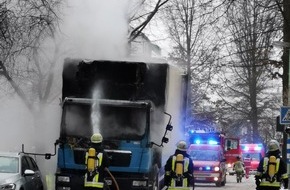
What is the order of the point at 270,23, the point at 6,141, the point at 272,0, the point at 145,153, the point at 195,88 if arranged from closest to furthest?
1. the point at 145,153
2. the point at 272,0
3. the point at 270,23
4. the point at 6,141
5. the point at 195,88

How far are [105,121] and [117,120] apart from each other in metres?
0.29

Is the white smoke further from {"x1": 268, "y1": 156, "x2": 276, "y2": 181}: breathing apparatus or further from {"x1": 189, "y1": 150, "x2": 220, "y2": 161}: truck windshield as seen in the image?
{"x1": 189, "y1": 150, "x2": 220, "y2": 161}: truck windshield

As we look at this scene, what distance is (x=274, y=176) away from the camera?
13.0 metres

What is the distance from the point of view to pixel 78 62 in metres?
15.6

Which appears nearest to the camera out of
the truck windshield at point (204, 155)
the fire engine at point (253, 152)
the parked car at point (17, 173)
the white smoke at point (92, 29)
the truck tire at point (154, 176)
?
the parked car at point (17, 173)

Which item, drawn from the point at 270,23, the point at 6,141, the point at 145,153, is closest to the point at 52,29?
the point at 145,153

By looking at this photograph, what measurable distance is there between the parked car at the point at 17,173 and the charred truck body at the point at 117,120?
0.71 m

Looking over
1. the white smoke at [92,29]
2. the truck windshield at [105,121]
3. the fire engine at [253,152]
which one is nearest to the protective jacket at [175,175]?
the truck windshield at [105,121]

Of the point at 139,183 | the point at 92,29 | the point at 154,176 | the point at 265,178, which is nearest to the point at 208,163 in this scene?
the point at 92,29

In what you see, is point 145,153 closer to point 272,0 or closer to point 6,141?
point 272,0

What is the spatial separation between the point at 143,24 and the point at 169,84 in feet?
28.8

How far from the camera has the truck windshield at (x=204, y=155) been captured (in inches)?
1169

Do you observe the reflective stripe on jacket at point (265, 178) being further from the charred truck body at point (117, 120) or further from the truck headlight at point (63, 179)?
the truck headlight at point (63, 179)

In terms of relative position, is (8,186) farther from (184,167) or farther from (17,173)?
(184,167)
